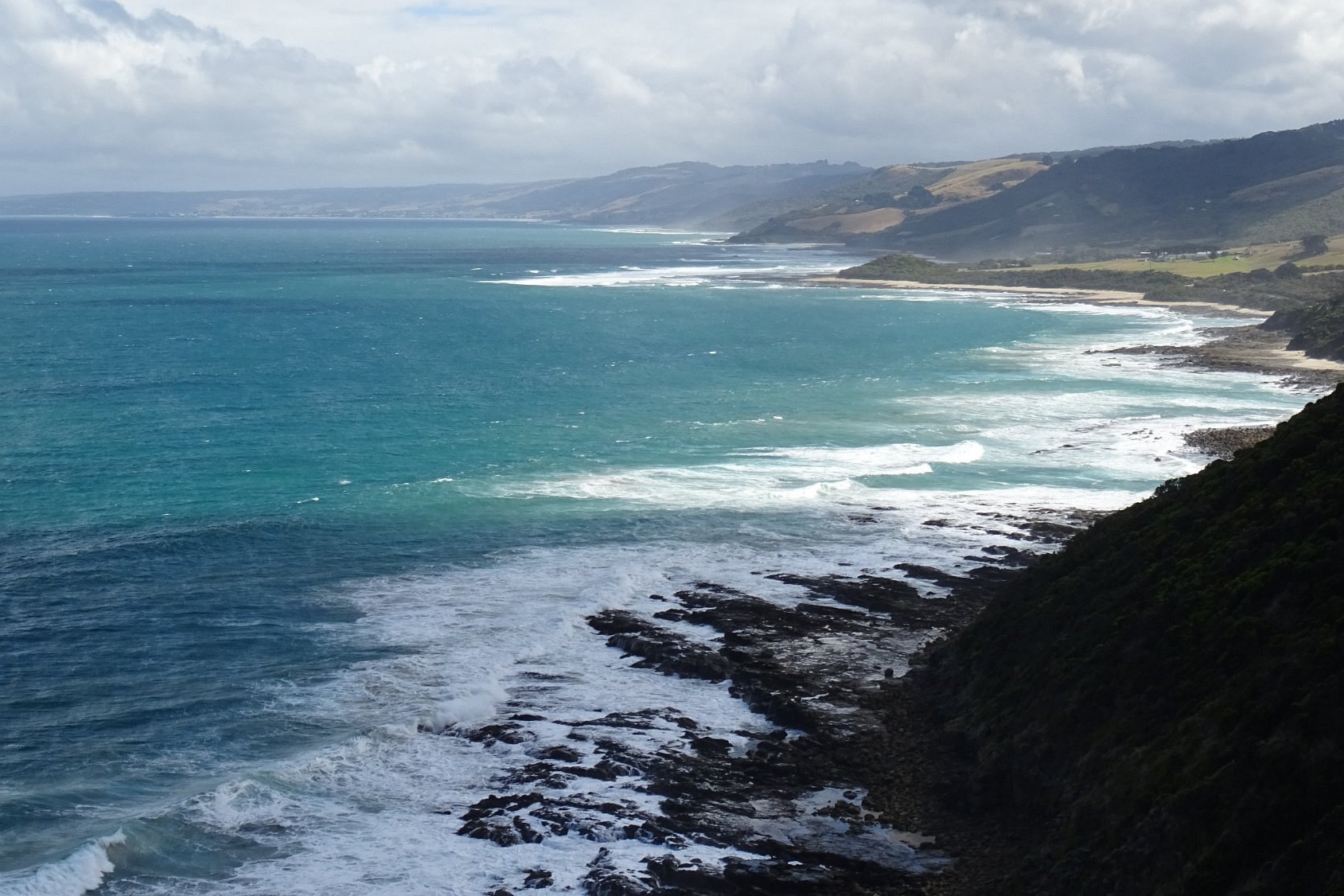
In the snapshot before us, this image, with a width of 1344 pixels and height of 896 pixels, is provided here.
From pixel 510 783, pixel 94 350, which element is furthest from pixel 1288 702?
pixel 94 350

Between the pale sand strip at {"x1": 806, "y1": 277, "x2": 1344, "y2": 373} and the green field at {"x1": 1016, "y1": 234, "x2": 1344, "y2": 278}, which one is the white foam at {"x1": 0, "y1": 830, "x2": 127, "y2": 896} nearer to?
the pale sand strip at {"x1": 806, "y1": 277, "x2": 1344, "y2": 373}

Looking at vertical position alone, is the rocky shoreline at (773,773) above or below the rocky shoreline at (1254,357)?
below

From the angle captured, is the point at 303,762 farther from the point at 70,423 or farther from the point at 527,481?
the point at 70,423

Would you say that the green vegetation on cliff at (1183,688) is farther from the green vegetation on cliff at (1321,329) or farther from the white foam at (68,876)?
the green vegetation on cliff at (1321,329)

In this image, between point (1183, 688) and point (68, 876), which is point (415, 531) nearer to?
point (68, 876)

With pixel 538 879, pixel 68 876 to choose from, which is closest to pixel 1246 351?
pixel 538 879

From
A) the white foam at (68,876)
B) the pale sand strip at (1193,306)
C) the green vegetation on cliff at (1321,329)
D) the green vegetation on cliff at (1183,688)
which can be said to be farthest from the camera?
the green vegetation on cliff at (1321,329)

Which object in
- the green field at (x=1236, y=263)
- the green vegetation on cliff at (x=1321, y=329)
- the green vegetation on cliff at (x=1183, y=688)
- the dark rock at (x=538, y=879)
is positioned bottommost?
the dark rock at (x=538, y=879)

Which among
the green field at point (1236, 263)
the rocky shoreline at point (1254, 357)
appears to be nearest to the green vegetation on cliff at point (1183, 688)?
the rocky shoreline at point (1254, 357)
